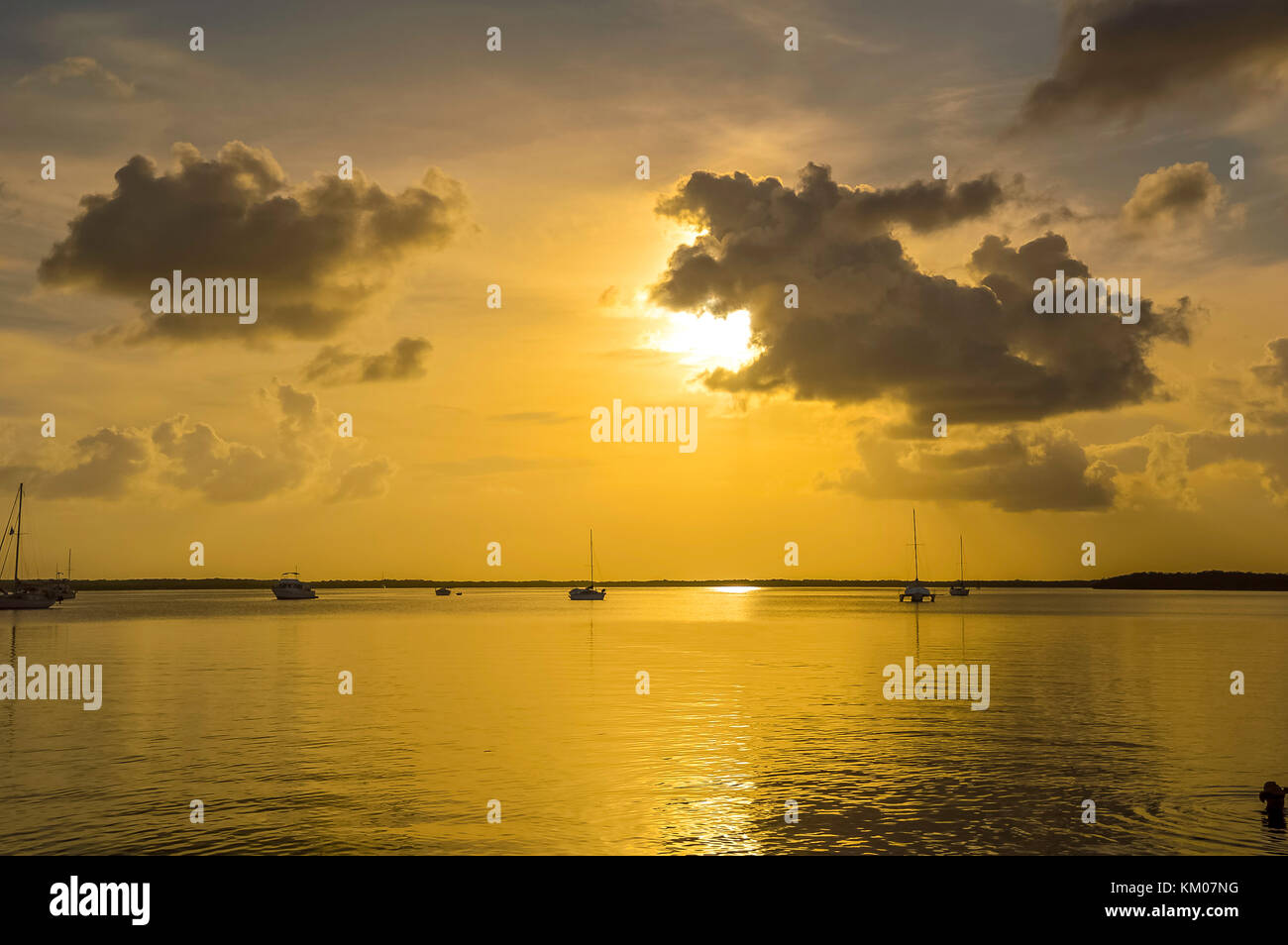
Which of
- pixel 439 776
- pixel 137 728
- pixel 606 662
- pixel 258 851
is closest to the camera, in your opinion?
pixel 258 851

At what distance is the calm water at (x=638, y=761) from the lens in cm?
2736

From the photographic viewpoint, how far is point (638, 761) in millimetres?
38719

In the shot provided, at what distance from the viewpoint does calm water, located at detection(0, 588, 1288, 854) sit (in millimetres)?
27359

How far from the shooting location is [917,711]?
54.4 meters

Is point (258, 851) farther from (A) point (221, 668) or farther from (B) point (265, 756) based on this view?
(A) point (221, 668)
